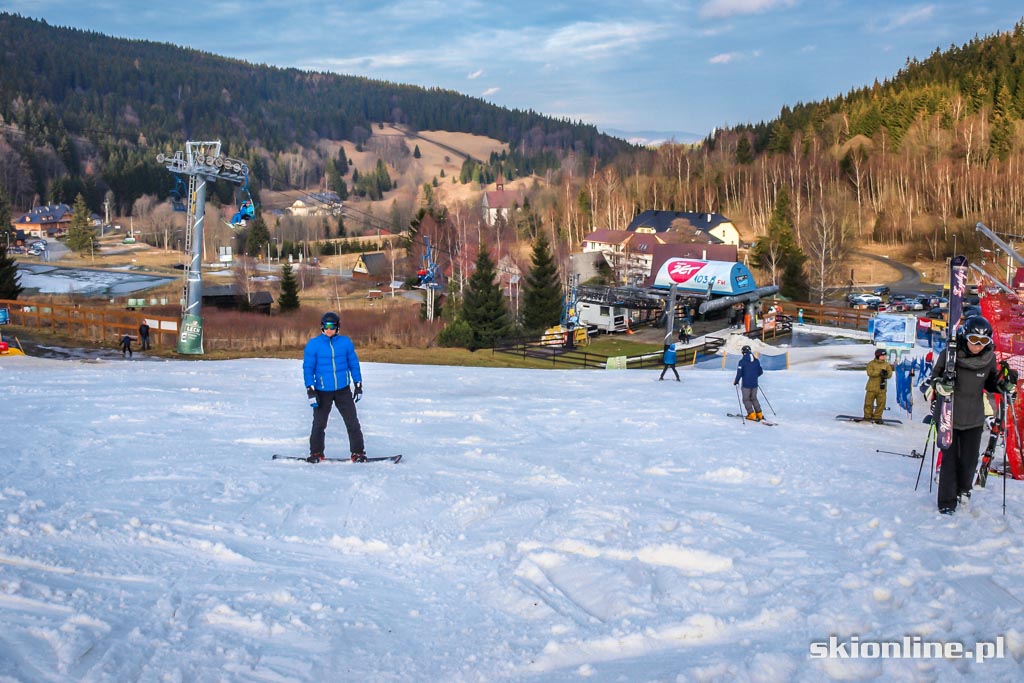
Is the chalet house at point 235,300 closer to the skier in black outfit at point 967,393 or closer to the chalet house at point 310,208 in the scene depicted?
the skier in black outfit at point 967,393

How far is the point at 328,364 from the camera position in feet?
26.5

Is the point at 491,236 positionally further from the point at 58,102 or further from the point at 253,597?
the point at 58,102

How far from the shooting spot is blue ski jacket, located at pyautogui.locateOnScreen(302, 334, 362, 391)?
A: 317 inches

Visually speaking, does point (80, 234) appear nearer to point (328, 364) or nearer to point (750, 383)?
point (750, 383)

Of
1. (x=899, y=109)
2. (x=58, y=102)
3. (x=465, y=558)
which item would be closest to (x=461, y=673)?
(x=465, y=558)

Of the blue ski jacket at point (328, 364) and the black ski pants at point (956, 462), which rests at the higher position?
the blue ski jacket at point (328, 364)

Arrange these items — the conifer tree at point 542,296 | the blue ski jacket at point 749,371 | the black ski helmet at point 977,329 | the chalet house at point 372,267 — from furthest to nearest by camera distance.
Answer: the chalet house at point 372,267 < the conifer tree at point 542,296 < the blue ski jacket at point 749,371 < the black ski helmet at point 977,329

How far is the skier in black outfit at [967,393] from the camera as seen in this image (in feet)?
20.8

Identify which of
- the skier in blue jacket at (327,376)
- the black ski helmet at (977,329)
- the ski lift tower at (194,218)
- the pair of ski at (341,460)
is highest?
the ski lift tower at (194,218)

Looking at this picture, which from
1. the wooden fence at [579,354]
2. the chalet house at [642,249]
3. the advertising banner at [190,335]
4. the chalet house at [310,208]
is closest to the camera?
the advertising banner at [190,335]

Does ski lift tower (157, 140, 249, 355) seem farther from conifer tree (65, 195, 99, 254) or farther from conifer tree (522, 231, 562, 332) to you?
conifer tree (65, 195, 99, 254)
